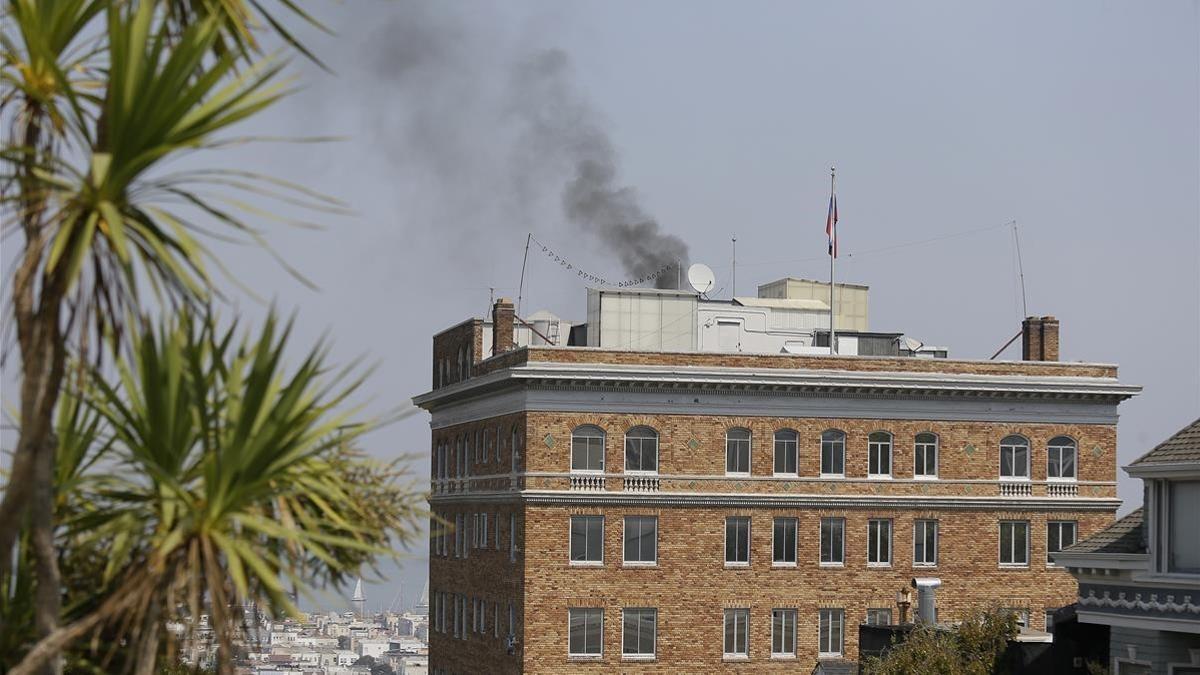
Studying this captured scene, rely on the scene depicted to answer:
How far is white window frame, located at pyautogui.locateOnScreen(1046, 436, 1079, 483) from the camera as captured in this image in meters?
69.1

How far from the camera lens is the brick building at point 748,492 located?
64.3 m

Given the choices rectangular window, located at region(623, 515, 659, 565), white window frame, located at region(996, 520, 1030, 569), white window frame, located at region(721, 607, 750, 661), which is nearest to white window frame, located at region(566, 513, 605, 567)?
rectangular window, located at region(623, 515, 659, 565)

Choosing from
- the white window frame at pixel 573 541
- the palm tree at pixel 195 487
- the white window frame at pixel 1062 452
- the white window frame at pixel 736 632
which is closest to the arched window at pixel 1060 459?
the white window frame at pixel 1062 452

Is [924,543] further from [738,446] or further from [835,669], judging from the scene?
[835,669]

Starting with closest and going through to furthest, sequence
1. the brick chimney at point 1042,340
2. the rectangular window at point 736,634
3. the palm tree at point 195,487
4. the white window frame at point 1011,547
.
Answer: the palm tree at point 195,487, the rectangular window at point 736,634, the white window frame at point 1011,547, the brick chimney at point 1042,340

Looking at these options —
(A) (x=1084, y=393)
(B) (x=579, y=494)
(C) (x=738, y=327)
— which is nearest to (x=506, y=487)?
(B) (x=579, y=494)

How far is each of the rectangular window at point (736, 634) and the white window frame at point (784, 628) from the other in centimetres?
85

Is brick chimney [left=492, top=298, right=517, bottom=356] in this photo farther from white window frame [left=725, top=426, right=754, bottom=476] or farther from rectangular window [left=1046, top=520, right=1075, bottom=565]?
rectangular window [left=1046, top=520, right=1075, bottom=565]

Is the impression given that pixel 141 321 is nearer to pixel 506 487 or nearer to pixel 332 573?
pixel 332 573

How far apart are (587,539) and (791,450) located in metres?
7.81

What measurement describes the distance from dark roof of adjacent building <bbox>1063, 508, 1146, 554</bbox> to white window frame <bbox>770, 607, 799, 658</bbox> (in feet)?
84.2

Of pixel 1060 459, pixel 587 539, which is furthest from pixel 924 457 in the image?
pixel 587 539

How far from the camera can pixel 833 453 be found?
220 feet

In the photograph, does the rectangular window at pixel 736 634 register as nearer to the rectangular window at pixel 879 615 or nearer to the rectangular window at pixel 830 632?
the rectangular window at pixel 830 632
